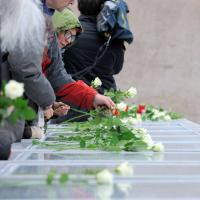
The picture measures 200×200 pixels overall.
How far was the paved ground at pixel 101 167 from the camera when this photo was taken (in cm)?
127

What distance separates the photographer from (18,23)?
5.91ft

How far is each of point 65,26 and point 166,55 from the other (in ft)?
16.6

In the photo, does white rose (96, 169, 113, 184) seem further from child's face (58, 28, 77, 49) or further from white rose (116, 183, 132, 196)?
child's face (58, 28, 77, 49)

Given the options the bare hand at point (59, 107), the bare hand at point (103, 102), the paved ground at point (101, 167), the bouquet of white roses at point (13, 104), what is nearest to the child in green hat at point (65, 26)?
the bare hand at point (59, 107)

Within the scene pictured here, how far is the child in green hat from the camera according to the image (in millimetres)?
3195

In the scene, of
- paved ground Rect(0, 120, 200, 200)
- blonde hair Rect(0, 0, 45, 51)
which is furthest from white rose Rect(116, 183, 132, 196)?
blonde hair Rect(0, 0, 45, 51)

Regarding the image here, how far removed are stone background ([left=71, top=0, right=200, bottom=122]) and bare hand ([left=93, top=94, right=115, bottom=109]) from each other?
17.5 feet

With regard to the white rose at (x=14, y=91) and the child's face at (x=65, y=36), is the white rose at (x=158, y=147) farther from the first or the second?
the child's face at (x=65, y=36)

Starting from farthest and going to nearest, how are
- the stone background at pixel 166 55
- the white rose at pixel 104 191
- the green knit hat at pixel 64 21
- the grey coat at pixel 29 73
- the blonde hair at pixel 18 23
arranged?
the stone background at pixel 166 55, the green knit hat at pixel 64 21, the grey coat at pixel 29 73, the blonde hair at pixel 18 23, the white rose at pixel 104 191

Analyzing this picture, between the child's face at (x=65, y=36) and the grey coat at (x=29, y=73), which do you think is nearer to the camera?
the grey coat at (x=29, y=73)

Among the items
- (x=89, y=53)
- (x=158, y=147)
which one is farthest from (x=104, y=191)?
(x=89, y=53)

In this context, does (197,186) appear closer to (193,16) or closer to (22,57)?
(22,57)

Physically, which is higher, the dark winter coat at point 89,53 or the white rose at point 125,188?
the dark winter coat at point 89,53

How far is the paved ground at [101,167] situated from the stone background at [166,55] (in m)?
5.74
